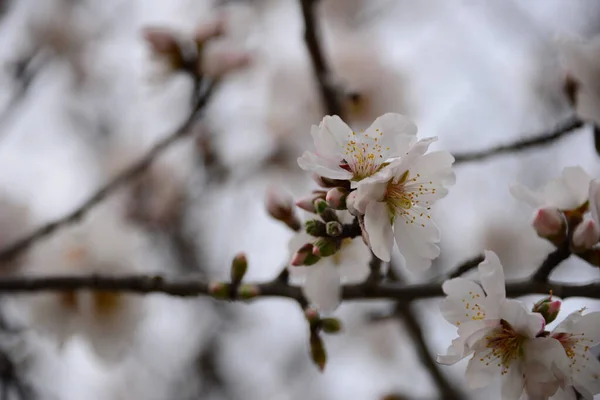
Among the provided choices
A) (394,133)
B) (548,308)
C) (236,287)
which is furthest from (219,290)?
(548,308)

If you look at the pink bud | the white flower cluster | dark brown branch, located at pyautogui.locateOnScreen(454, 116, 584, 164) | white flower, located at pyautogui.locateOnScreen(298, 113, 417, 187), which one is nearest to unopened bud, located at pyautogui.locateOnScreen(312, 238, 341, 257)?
the white flower cluster

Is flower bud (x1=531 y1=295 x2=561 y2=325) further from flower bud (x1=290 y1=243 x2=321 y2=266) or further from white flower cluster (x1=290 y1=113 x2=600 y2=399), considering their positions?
flower bud (x1=290 y1=243 x2=321 y2=266)

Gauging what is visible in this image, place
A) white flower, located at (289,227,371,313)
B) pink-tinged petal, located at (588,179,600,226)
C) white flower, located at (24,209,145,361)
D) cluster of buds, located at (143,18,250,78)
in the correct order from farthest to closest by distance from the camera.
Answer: cluster of buds, located at (143,18,250,78) → white flower, located at (24,209,145,361) → white flower, located at (289,227,371,313) → pink-tinged petal, located at (588,179,600,226)

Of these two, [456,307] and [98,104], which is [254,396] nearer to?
[98,104]

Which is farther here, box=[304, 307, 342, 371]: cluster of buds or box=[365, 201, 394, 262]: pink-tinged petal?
box=[304, 307, 342, 371]: cluster of buds

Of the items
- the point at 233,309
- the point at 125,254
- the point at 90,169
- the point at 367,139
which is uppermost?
the point at 367,139

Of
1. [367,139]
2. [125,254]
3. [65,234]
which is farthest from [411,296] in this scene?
[65,234]
